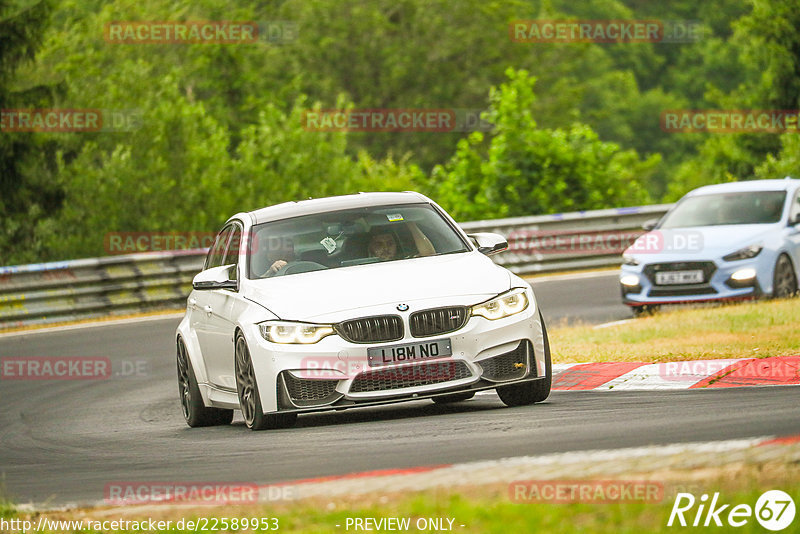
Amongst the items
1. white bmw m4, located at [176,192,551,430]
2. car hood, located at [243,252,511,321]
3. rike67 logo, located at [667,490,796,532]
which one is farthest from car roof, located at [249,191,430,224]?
rike67 logo, located at [667,490,796,532]

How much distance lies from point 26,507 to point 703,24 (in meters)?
82.0

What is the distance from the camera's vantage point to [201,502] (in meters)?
6.76

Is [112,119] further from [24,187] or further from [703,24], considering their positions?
[703,24]

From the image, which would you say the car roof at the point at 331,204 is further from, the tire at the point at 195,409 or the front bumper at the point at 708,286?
the front bumper at the point at 708,286

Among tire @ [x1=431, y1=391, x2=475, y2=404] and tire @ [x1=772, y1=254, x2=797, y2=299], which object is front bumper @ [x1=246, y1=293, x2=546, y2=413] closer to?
tire @ [x1=431, y1=391, x2=475, y2=404]

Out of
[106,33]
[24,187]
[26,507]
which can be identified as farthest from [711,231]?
[106,33]

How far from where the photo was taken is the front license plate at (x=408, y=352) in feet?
30.9

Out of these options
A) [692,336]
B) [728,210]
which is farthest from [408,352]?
[728,210]

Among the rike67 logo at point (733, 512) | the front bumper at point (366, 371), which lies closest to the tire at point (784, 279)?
the front bumper at point (366, 371)

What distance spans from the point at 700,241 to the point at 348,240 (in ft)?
26.2

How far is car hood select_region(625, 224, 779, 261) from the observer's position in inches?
682

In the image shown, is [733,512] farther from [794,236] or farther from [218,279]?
[794,236]

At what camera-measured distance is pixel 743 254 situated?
17.2m

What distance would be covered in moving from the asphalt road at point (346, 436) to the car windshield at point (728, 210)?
25.5ft
